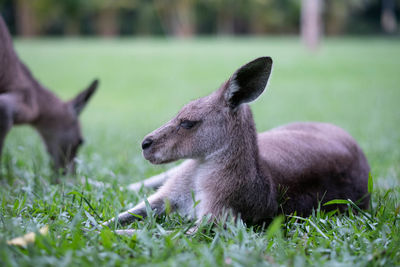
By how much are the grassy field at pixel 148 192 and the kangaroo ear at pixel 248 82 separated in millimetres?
721

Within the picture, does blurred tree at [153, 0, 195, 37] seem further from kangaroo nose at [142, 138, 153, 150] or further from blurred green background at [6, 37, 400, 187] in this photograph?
kangaroo nose at [142, 138, 153, 150]

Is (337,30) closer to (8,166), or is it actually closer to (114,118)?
(114,118)

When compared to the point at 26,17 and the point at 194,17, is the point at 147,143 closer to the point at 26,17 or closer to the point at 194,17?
the point at 26,17

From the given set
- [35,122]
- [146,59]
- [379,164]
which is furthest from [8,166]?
[146,59]

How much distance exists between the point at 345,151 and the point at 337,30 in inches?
1660

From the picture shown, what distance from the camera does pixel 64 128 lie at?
15.6 feet

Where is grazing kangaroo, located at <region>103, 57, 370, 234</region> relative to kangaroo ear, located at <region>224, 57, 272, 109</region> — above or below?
below

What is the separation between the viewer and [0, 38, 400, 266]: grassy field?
1.90m

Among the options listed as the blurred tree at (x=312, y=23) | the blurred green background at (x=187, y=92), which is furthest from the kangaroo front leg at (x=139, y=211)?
the blurred tree at (x=312, y=23)

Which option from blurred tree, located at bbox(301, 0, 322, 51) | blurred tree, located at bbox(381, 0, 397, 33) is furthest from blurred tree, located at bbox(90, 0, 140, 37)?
blurred tree, located at bbox(381, 0, 397, 33)

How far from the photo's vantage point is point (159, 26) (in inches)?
1679

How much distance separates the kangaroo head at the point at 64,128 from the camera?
4650mm

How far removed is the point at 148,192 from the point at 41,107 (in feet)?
7.20

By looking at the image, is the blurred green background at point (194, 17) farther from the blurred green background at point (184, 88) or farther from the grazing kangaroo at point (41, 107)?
the grazing kangaroo at point (41, 107)
